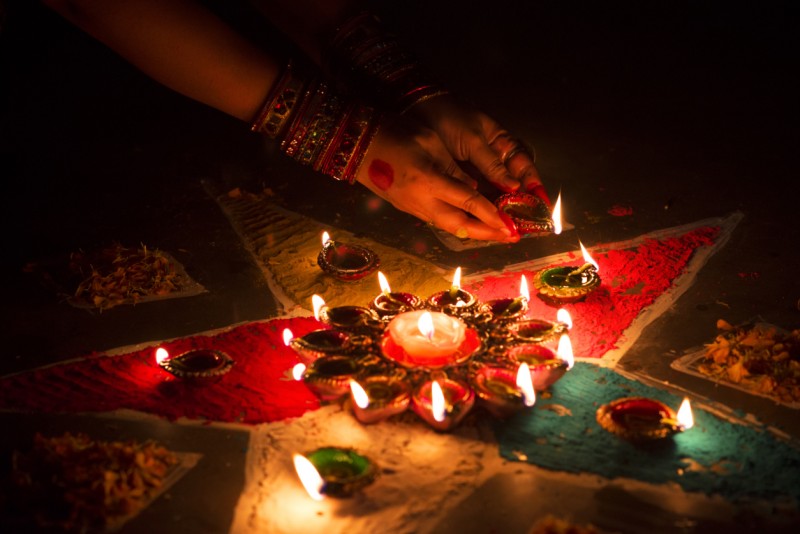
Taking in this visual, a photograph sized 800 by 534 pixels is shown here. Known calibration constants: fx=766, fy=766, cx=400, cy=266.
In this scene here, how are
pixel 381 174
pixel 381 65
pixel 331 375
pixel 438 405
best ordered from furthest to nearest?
pixel 381 65
pixel 381 174
pixel 331 375
pixel 438 405

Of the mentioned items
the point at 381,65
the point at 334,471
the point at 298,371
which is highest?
the point at 381,65

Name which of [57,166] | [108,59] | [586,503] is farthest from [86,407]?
[108,59]

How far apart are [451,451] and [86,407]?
1118 millimetres

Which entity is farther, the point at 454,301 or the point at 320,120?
the point at 320,120

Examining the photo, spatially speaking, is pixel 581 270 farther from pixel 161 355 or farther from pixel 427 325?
pixel 161 355

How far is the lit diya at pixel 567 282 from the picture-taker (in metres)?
2.75

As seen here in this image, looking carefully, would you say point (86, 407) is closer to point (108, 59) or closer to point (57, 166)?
point (57, 166)

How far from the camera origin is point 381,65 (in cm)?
327

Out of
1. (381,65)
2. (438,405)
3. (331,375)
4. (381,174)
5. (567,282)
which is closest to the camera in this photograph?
(438,405)

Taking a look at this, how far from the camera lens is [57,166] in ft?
13.2

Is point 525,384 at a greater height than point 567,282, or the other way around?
point 567,282

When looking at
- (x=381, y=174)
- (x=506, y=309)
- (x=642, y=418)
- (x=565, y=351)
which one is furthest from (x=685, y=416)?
(x=381, y=174)

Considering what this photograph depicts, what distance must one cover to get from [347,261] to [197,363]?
83cm

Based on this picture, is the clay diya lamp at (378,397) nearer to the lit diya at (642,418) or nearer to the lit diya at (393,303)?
the lit diya at (393,303)
